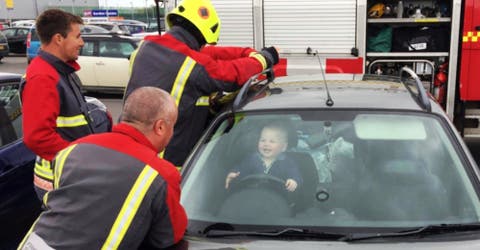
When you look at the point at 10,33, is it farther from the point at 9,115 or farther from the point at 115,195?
the point at 115,195

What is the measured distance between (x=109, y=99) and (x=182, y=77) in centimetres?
990

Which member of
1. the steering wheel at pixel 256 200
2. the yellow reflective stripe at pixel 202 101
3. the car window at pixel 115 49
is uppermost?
the yellow reflective stripe at pixel 202 101

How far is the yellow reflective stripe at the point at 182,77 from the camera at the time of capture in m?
2.93

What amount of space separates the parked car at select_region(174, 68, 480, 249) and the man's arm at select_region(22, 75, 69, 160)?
73cm

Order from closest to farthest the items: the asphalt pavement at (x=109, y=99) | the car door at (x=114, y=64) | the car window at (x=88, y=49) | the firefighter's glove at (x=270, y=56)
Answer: the firefighter's glove at (x=270, y=56)
the asphalt pavement at (x=109, y=99)
the car door at (x=114, y=64)
the car window at (x=88, y=49)

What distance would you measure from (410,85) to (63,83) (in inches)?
79.3

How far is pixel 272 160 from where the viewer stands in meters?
2.65

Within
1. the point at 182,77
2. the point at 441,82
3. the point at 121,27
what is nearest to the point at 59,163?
the point at 182,77

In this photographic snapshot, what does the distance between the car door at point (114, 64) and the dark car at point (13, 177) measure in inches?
326

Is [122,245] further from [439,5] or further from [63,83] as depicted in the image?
[439,5]

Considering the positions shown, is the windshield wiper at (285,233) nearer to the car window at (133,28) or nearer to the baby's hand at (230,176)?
the baby's hand at (230,176)

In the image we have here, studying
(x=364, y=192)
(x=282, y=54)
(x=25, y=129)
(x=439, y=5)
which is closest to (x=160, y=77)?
(x=25, y=129)

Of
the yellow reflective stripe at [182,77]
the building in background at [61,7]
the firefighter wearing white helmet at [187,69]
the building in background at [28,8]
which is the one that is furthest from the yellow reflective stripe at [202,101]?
the building in background at [28,8]

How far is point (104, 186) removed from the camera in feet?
5.53
